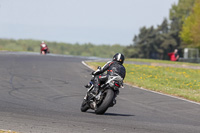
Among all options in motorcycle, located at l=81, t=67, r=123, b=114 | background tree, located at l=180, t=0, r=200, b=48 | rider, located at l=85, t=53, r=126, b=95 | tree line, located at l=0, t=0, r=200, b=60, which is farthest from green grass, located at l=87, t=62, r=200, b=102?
tree line, located at l=0, t=0, r=200, b=60

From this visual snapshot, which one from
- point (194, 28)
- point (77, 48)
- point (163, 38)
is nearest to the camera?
point (194, 28)

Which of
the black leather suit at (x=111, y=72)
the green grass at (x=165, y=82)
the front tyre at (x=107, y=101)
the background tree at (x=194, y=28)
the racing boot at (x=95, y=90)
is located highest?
the background tree at (x=194, y=28)

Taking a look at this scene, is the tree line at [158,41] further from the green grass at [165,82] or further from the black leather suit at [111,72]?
the black leather suit at [111,72]

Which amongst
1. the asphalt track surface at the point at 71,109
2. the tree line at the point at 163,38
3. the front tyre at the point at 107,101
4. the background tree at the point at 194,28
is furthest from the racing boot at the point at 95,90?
the tree line at the point at 163,38

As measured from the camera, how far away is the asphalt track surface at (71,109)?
8.38m

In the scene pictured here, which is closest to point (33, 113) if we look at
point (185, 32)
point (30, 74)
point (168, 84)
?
point (30, 74)

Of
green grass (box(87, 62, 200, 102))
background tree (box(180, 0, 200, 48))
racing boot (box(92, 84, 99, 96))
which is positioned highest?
background tree (box(180, 0, 200, 48))

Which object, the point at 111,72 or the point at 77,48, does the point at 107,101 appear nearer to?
the point at 111,72

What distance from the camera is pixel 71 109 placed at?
38.1ft

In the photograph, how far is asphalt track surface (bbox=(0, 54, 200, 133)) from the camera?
8375 millimetres

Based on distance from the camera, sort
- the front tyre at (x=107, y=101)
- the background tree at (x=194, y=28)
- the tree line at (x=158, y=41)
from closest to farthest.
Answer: the front tyre at (x=107, y=101) → the background tree at (x=194, y=28) → the tree line at (x=158, y=41)

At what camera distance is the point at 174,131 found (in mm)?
8680

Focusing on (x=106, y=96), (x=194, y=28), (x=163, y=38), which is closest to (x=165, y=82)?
(x=106, y=96)

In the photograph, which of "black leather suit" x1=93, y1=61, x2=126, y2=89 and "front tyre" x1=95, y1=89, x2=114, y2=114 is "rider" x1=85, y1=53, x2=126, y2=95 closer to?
"black leather suit" x1=93, y1=61, x2=126, y2=89
